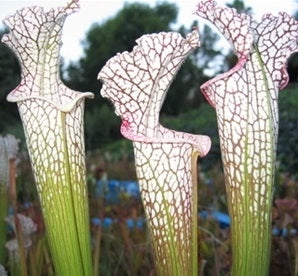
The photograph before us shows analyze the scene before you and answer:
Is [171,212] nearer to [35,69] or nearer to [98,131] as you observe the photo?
[35,69]

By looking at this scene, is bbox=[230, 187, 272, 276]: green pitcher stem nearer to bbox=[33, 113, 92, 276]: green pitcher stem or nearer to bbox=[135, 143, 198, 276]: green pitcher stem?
bbox=[135, 143, 198, 276]: green pitcher stem

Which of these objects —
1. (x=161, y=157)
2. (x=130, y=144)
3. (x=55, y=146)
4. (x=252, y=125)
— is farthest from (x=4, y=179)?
(x=130, y=144)

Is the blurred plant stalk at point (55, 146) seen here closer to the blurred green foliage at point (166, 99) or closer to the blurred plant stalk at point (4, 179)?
the blurred plant stalk at point (4, 179)

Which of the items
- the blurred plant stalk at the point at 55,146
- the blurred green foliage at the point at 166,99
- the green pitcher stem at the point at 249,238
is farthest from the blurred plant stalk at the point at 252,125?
the blurred green foliage at the point at 166,99

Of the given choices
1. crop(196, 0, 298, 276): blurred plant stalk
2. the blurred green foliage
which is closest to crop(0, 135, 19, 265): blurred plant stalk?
crop(196, 0, 298, 276): blurred plant stalk

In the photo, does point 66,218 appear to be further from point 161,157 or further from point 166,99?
point 166,99

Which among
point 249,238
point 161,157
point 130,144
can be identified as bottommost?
point 130,144

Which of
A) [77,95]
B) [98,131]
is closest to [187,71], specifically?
[98,131]

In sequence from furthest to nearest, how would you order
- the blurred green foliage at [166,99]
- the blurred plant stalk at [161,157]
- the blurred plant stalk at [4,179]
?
1. the blurred green foliage at [166,99]
2. the blurred plant stalk at [4,179]
3. the blurred plant stalk at [161,157]
